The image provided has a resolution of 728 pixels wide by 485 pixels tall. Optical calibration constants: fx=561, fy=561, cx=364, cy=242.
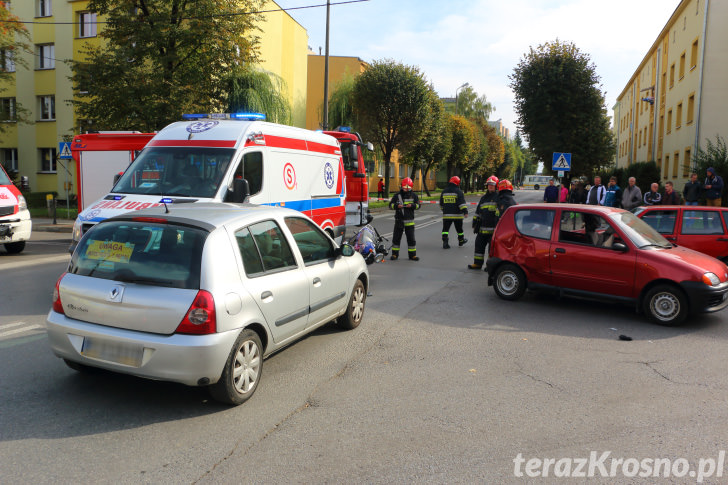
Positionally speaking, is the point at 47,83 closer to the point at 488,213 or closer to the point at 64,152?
the point at 64,152

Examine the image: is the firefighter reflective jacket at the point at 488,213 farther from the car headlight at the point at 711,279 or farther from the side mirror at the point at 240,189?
the side mirror at the point at 240,189

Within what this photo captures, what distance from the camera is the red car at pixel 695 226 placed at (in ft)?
32.8

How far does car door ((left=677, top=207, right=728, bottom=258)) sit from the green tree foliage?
1862 cm

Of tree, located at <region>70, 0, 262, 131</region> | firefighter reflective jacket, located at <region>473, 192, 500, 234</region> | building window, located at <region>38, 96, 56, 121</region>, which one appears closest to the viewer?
firefighter reflective jacket, located at <region>473, 192, 500, 234</region>

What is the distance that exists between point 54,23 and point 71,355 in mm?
32365

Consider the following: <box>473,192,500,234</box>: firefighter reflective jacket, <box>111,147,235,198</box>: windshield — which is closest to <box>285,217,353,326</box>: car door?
<box>111,147,235,198</box>: windshield

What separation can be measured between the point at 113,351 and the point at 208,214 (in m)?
1.30

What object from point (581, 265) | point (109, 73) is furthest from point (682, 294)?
point (109, 73)

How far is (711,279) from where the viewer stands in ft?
23.1

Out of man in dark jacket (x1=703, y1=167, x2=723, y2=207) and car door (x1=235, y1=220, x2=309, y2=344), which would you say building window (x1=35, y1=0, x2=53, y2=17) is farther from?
car door (x1=235, y1=220, x2=309, y2=344)

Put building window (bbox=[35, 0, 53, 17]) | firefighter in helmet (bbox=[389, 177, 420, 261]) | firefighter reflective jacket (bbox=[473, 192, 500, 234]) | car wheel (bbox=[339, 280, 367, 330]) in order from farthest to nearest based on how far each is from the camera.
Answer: building window (bbox=[35, 0, 53, 17]) < firefighter in helmet (bbox=[389, 177, 420, 261]) < firefighter reflective jacket (bbox=[473, 192, 500, 234]) < car wheel (bbox=[339, 280, 367, 330])

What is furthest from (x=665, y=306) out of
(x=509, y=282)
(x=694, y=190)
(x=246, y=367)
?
(x=694, y=190)

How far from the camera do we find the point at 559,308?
8148mm

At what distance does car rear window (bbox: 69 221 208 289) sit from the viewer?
13.6 ft
